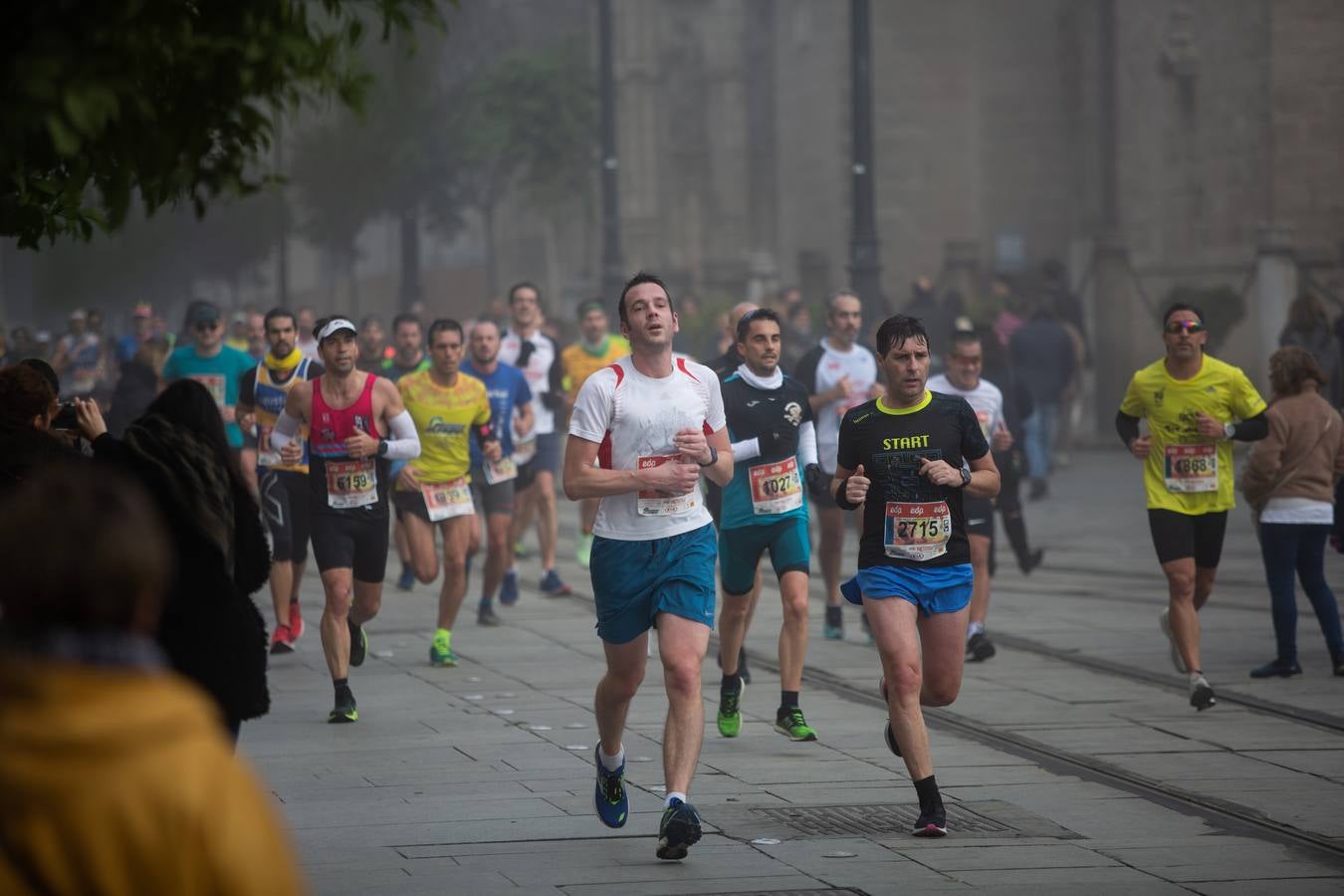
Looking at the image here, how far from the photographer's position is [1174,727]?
9414mm

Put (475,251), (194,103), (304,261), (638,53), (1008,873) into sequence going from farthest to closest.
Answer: (304,261)
(475,251)
(638,53)
(1008,873)
(194,103)

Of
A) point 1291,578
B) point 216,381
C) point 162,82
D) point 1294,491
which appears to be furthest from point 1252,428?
point 216,381

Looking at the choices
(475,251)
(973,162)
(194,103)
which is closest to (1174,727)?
(194,103)

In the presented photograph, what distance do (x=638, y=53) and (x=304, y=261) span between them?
54.1m

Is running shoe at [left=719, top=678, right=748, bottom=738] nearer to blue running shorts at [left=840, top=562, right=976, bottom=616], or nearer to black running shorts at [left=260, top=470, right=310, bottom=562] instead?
blue running shorts at [left=840, top=562, right=976, bottom=616]

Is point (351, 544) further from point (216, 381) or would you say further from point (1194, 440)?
point (216, 381)

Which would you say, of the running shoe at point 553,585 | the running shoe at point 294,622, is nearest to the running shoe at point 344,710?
the running shoe at point 294,622

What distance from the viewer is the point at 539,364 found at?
53.8ft

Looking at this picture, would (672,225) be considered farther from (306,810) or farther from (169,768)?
(169,768)

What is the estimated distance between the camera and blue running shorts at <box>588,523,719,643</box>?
7320mm

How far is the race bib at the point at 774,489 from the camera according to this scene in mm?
9883

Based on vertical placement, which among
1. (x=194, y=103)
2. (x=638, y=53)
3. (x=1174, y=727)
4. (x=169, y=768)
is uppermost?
(x=638, y=53)

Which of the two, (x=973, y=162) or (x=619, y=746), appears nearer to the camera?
(x=619, y=746)

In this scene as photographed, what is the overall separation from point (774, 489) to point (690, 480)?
8.41 ft
